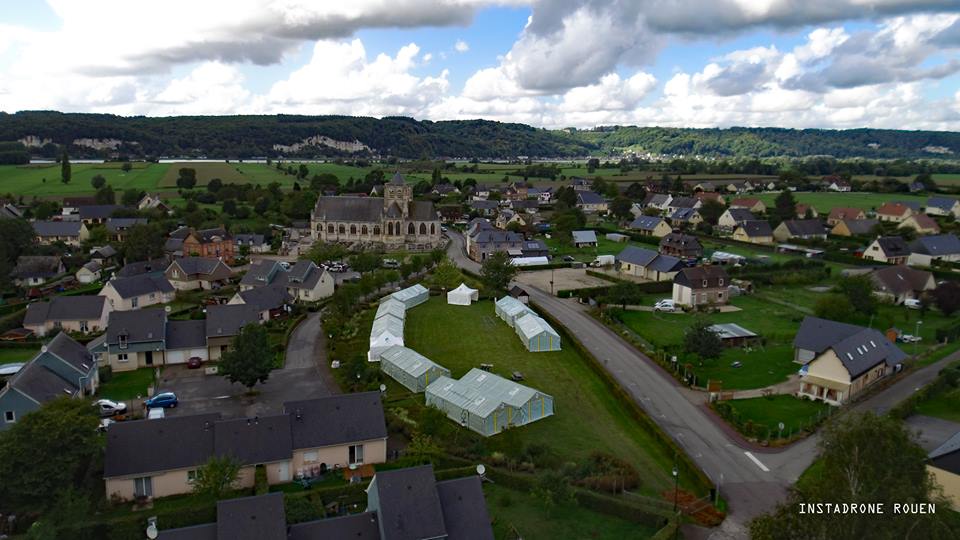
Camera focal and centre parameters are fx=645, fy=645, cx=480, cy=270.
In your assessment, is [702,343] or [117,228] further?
[117,228]

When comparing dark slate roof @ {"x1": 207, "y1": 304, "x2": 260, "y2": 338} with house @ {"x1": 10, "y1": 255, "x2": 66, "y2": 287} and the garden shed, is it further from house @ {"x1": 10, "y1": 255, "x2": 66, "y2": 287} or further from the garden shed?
house @ {"x1": 10, "y1": 255, "x2": 66, "y2": 287}

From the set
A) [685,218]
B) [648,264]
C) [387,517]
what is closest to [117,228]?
[648,264]

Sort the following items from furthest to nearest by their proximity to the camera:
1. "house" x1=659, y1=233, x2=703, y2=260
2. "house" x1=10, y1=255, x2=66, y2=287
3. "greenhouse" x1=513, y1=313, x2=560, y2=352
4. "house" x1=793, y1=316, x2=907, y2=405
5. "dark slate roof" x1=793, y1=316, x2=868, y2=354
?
1. "house" x1=659, y1=233, x2=703, y2=260
2. "house" x1=10, y1=255, x2=66, y2=287
3. "greenhouse" x1=513, y1=313, x2=560, y2=352
4. "dark slate roof" x1=793, y1=316, x2=868, y2=354
5. "house" x1=793, y1=316, x2=907, y2=405

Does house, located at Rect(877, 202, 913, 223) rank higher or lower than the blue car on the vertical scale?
higher

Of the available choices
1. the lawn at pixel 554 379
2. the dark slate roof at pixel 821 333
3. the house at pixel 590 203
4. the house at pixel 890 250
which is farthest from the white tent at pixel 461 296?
the house at pixel 590 203

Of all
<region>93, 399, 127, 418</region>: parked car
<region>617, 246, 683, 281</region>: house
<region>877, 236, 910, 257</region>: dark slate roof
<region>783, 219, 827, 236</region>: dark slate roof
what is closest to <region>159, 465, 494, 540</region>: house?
<region>93, 399, 127, 418</region>: parked car

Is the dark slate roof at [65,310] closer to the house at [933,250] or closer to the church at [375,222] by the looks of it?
the church at [375,222]

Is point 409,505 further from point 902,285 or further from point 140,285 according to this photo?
point 902,285
